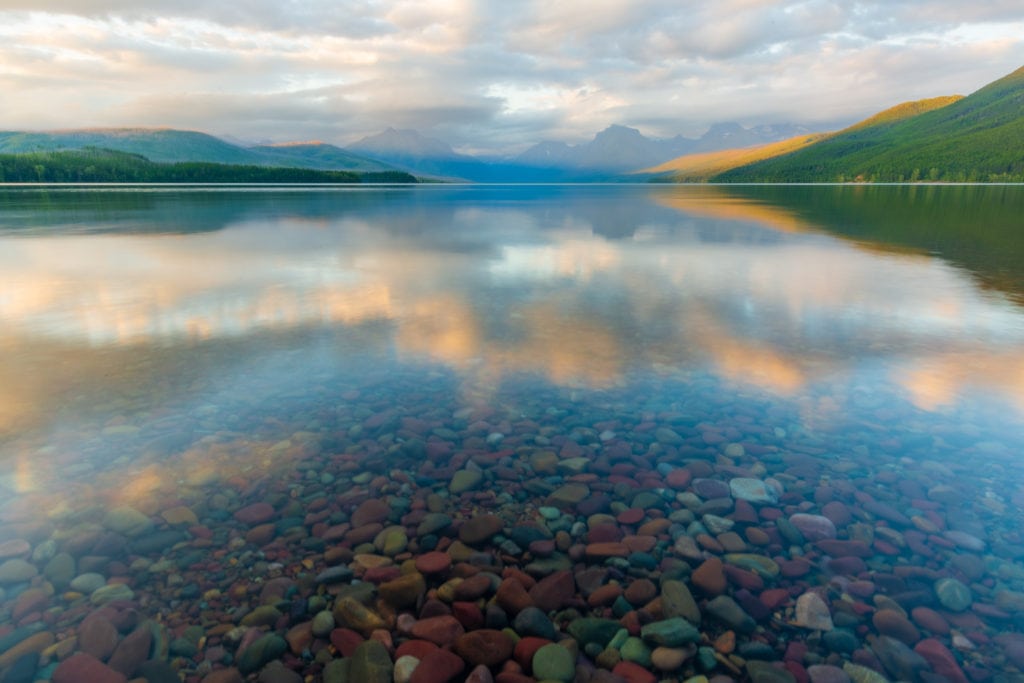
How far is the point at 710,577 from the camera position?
7.20 m

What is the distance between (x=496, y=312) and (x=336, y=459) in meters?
11.2

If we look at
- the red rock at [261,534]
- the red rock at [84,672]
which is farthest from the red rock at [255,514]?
the red rock at [84,672]

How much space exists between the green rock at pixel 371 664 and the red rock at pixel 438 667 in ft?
A: 0.98

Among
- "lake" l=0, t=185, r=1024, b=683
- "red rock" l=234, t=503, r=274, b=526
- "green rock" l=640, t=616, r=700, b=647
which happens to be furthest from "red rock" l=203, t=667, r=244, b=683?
"green rock" l=640, t=616, r=700, b=647

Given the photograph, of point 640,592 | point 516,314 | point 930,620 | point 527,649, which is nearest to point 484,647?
point 527,649

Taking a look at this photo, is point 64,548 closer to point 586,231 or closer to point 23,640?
point 23,640

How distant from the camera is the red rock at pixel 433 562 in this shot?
741 cm

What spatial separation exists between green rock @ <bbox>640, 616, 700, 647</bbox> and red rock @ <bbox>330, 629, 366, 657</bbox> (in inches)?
125

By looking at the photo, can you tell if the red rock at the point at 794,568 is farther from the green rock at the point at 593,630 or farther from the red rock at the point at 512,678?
the red rock at the point at 512,678

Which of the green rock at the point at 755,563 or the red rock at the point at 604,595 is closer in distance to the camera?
the red rock at the point at 604,595

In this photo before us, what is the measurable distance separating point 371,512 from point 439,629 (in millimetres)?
2559

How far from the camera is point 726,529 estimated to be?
818 centimetres

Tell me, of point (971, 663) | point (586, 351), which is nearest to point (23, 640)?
point (971, 663)

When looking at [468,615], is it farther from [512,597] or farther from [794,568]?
[794,568]
